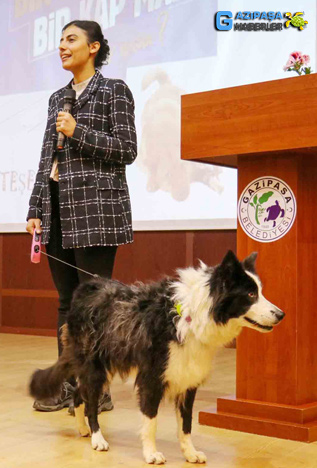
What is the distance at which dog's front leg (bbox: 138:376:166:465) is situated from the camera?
246 cm

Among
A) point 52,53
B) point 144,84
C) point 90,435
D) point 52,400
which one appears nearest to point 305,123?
point 90,435

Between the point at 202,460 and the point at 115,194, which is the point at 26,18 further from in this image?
the point at 202,460

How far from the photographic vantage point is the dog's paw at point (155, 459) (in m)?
2.44

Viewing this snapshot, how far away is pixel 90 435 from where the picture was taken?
112 inches

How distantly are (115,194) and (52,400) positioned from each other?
1.00 meters

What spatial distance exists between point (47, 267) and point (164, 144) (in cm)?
170

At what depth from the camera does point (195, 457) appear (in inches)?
97.5

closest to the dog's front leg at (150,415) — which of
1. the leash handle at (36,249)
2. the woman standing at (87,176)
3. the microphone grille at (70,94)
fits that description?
the woman standing at (87,176)

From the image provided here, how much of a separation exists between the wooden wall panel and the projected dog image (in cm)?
44

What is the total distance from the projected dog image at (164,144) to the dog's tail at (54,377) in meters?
2.94

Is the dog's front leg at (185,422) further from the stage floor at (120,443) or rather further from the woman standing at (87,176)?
the woman standing at (87,176)

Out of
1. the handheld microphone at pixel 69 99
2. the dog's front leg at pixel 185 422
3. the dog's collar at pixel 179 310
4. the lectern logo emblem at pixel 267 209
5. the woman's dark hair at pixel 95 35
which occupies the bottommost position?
the dog's front leg at pixel 185 422

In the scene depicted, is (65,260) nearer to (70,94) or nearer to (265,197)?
(70,94)

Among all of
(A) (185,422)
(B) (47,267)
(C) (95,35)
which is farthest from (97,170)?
(B) (47,267)
